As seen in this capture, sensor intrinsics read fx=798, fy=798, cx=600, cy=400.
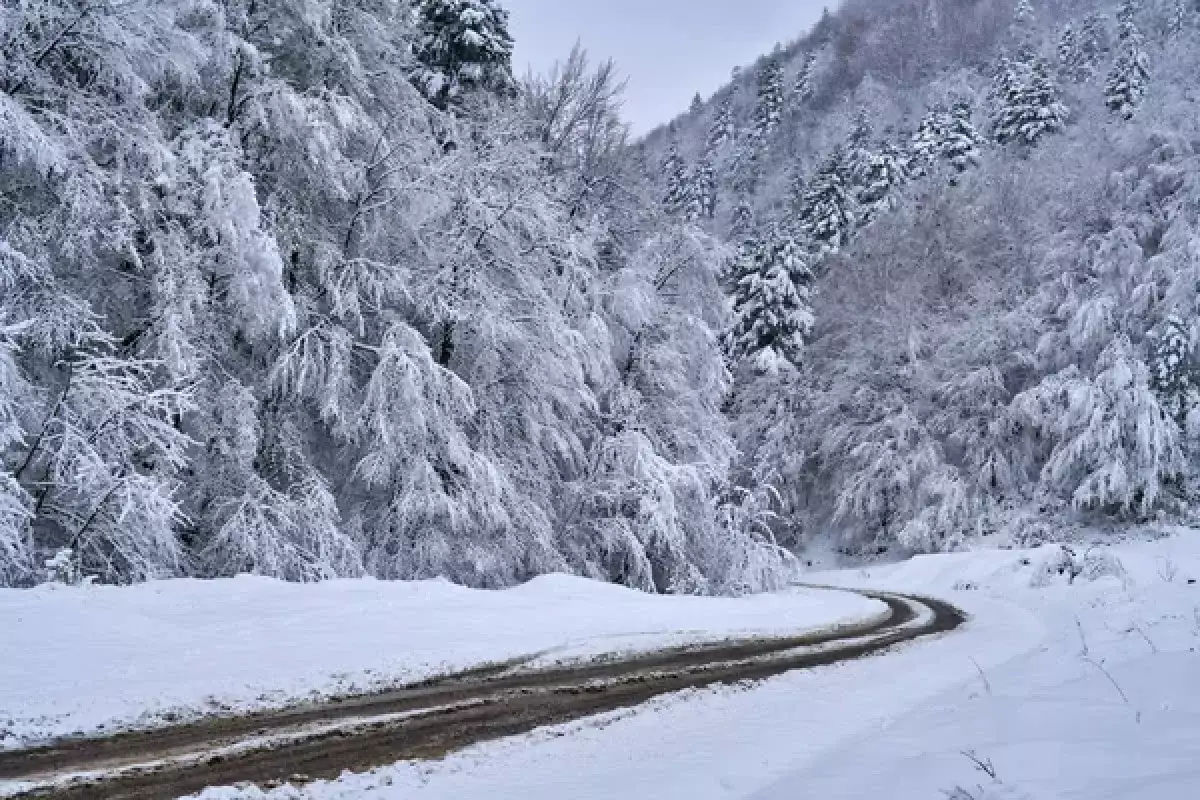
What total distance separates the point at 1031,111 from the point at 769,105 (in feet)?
150

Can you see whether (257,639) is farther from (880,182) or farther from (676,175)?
(676,175)

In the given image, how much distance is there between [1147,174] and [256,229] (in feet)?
108

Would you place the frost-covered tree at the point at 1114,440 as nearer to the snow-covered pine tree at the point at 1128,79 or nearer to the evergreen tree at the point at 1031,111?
the evergreen tree at the point at 1031,111

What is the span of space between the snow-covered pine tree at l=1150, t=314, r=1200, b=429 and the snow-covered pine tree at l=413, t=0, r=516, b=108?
2296cm

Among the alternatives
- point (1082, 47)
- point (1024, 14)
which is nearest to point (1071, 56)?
point (1082, 47)

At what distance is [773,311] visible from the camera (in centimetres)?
3606

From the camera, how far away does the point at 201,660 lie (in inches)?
276

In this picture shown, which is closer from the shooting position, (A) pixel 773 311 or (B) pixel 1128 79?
(A) pixel 773 311

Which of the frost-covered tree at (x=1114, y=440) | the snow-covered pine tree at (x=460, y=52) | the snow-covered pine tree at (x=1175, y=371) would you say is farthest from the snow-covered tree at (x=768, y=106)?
the snow-covered pine tree at (x=460, y=52)

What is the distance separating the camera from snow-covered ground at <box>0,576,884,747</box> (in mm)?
6027

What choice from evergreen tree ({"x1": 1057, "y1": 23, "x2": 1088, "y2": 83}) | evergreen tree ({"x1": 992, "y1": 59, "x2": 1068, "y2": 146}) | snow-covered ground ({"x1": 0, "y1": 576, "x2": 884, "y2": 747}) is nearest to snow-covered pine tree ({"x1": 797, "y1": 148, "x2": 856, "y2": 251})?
evergreen tree ({"x1": 992, "y1": 59, "x2": 1068, "y2": 146})

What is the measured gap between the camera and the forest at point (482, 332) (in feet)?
35.9

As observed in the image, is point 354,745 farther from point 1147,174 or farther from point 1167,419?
point 1147,174

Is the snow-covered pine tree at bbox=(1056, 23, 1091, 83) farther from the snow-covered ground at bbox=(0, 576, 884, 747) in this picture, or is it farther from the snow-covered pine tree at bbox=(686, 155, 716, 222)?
the snow-covered ground at bbox=(0, 576, 884, 747)
